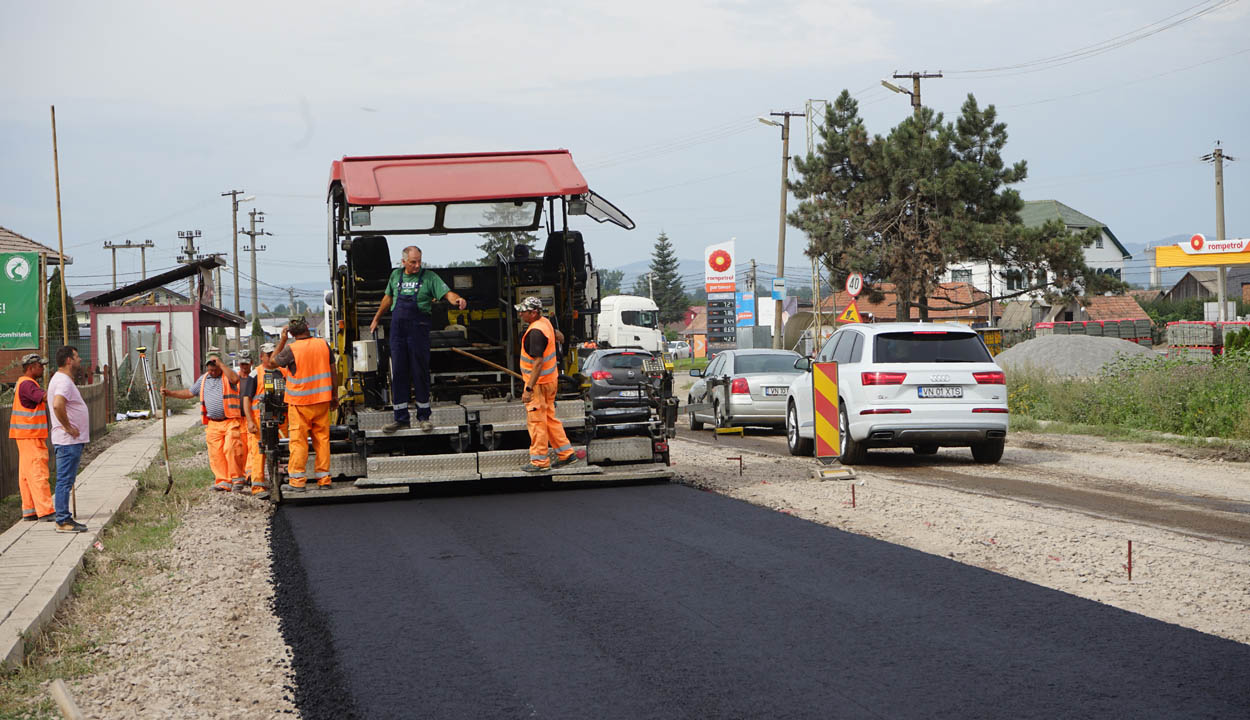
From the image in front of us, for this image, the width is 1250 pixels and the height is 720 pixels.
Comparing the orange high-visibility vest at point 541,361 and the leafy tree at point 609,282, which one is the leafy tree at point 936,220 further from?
the orange high-visibility vest at point 541,361

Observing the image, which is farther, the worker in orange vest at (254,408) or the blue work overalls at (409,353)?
the worker in orange vest at (254,408)

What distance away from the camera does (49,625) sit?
7375 millimetres

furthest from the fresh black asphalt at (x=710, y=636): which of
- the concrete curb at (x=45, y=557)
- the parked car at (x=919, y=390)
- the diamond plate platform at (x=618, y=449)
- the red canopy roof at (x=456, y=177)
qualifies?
the parked car at (x=919, y=390)

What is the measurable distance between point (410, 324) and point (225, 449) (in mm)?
3939

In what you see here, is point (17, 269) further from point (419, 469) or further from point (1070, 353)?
point (1070, 353)

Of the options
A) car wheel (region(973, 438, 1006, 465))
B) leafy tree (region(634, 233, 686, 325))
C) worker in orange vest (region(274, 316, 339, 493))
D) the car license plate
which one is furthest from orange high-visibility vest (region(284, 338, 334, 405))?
leafy tree (region(634, 233, 686, 325))

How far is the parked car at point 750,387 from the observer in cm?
2139

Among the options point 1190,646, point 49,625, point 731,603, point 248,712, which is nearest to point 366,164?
point 49,625

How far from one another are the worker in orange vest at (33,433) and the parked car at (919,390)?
827cm

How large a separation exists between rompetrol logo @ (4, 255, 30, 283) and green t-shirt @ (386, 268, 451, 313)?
50.1ft

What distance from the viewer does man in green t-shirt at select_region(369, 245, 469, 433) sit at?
12.0 m

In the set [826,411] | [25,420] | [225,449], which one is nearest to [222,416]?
[225,449]

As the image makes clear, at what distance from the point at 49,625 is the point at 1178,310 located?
3234 inches

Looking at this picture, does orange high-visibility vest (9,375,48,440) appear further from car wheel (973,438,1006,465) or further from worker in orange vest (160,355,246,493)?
car wheel (973,438,1006,465)
